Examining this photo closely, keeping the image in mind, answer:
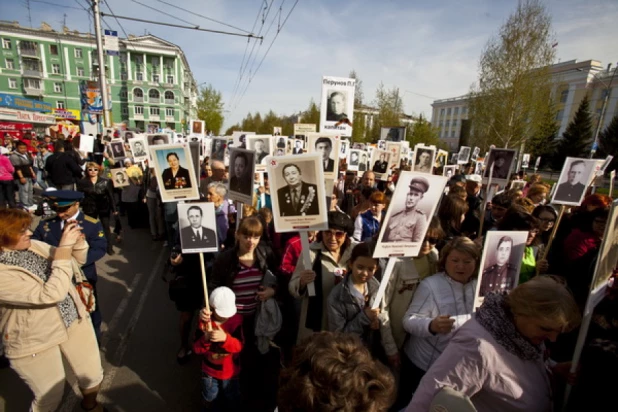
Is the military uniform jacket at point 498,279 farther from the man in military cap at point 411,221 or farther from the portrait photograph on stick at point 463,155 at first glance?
the portrait photograph on stick at point 463,155

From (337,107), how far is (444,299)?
4.74m

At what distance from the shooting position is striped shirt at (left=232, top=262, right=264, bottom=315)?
2.88 meters

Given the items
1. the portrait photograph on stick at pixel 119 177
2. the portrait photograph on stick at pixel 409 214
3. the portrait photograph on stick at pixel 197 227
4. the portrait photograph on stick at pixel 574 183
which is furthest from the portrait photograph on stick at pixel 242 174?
the portrait photograph on stick at pixel 119 177

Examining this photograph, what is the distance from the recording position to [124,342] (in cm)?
378

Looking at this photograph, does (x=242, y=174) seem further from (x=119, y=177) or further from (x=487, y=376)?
(x=119, y=177)

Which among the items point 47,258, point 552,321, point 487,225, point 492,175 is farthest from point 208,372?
point 492,175

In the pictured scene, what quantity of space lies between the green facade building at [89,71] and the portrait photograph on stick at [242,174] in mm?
54687

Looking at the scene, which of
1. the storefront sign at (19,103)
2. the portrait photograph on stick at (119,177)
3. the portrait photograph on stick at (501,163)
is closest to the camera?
the portrait photograph on stick at (501,163)

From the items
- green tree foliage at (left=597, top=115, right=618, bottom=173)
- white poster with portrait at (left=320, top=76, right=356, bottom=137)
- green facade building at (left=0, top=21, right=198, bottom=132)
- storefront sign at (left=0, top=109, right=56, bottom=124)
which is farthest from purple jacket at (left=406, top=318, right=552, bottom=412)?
green facade building at (left=0, top=21, right=198, bottom=132)

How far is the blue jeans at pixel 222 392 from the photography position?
2.46 metres

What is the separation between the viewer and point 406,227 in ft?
7.89

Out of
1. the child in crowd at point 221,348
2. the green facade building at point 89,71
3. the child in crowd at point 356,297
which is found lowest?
the child in crowd at point 221,348

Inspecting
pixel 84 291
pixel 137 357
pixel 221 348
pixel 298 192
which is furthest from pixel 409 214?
pixel 137 357

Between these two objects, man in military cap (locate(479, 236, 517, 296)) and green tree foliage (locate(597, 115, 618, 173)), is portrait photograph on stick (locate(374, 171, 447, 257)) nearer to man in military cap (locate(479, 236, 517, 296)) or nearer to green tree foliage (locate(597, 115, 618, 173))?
man in military cap (locate(479, 236, 517, 296))
